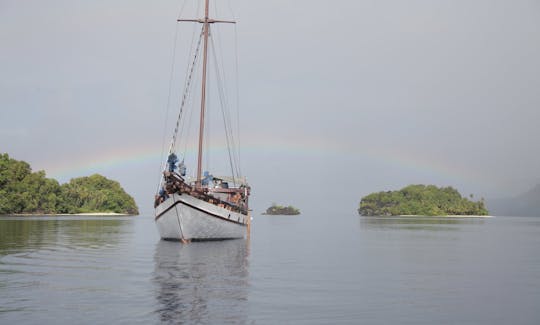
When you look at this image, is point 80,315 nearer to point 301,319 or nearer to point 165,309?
point 165,309

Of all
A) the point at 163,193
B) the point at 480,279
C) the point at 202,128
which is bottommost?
the point at 480,279

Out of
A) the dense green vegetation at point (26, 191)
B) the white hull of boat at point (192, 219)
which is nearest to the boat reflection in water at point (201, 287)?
the white hull of boat at point (192, 219)

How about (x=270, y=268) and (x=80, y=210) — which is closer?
(x=270, y=268)

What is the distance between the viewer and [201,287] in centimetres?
2281

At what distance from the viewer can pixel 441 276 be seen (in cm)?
2895

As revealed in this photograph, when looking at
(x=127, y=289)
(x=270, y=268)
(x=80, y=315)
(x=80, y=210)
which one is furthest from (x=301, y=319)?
(x=80, y=210)

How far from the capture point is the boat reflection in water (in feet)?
57.0

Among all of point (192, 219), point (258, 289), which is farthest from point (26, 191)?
point (258, 289)

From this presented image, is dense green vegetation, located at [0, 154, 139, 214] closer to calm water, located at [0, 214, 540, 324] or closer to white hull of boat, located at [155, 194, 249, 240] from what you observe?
white hull of boat, located at [155, 194, 249, 240]

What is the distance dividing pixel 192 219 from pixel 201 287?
26.4 m

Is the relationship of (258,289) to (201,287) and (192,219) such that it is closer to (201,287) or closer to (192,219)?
(201,287)

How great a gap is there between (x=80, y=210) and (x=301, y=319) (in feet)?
618

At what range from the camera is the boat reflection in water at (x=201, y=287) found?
17.4 m

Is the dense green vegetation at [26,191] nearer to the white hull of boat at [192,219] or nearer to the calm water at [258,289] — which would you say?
the white hull of boat at [192,219]
